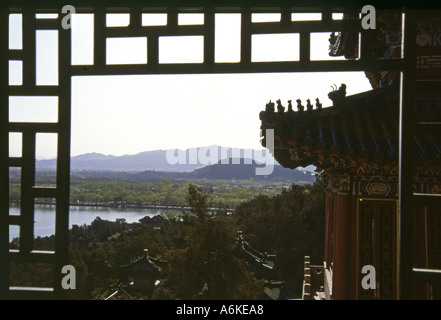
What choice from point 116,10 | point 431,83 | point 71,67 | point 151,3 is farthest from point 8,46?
point 431,83

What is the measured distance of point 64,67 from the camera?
167 cm

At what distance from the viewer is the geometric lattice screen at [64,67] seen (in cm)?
164

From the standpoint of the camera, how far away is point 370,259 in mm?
4043

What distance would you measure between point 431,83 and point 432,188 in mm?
2591

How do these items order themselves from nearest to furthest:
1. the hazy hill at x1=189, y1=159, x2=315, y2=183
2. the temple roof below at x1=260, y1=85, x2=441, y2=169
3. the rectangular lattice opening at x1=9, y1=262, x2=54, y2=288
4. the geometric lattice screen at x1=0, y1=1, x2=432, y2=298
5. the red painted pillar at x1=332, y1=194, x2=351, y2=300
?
1. the geometric lattice screen at x1=0, y1=1, x2=432, y2=298
2. the temple roof below at x1=260, y1=85, x2=441, y2=169
3. the red painted pillar at x1=332, y1=194, x2=351, y2=300
4. the rectangular lattice opening at x1=9, y1=262, x2=54, y2=288
5. the hazy hill at x1=189, y1=159, x2=315, y2=183

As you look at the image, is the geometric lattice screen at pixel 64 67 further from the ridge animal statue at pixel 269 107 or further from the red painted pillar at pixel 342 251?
the red painted pillar at pixel 342 251

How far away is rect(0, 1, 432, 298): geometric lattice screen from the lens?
5.38 ft

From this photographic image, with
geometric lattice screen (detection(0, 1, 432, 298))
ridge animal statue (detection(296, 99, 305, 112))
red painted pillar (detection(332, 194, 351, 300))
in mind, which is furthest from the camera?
red painted pillar (detection(332, 194, 351, 300))

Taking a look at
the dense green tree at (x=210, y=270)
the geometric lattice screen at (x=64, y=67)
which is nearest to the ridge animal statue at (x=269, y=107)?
the geometric lattice screen at (x=64, y=67)

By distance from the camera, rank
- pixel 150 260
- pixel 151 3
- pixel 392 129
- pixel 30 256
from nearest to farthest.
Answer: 1. pixel 151 3
2. pixel 30 256
3. pixel 392 129
4. pixel 150 260

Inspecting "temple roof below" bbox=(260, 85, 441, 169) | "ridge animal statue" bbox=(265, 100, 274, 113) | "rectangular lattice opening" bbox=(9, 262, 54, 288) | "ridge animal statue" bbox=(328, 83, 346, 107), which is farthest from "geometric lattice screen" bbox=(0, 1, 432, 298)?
"rectangular lattice opening" bbox=(9, 262, 54, 288)

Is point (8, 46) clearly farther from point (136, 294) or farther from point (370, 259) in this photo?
point (136, 294)
